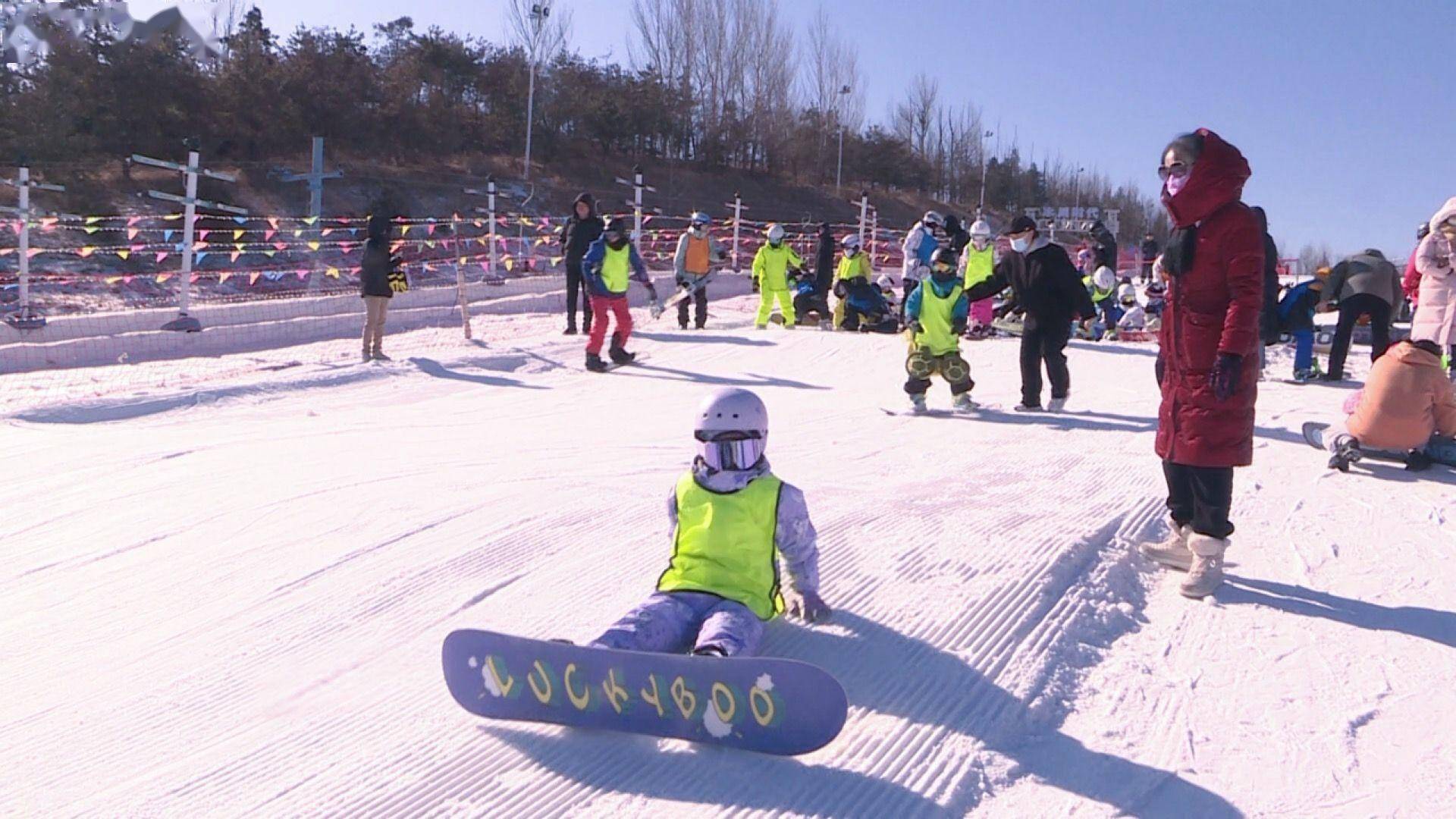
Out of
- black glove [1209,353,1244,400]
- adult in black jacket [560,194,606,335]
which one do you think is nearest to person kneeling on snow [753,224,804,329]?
adult in black jacket [560,194,606,335]

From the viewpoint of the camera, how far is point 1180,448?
155 inches

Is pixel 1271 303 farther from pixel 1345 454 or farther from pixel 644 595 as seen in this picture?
pixel 644 595

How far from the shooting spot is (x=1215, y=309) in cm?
386

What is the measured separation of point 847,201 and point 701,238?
97.1 feet

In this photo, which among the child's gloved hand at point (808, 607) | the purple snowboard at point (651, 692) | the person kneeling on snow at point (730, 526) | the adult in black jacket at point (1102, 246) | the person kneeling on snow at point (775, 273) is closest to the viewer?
the purple snowboard at point (651, 692)

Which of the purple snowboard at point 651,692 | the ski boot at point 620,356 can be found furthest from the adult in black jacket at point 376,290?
the purple snowboard at point 651,692

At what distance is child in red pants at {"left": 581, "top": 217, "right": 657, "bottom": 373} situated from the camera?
10.1 metres

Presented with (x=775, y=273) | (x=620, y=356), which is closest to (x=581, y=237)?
(x=620, y=356)

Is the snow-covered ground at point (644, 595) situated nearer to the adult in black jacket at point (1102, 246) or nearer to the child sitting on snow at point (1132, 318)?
the child sitting on snow at point (1132, 318)

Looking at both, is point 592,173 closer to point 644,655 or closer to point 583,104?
point 583,104

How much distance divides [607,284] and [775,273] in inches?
159

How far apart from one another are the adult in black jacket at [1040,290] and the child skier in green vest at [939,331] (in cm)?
17

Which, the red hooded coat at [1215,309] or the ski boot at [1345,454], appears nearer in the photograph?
the red hooded coat at [1215,309]

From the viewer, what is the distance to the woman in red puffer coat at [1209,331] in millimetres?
3736
